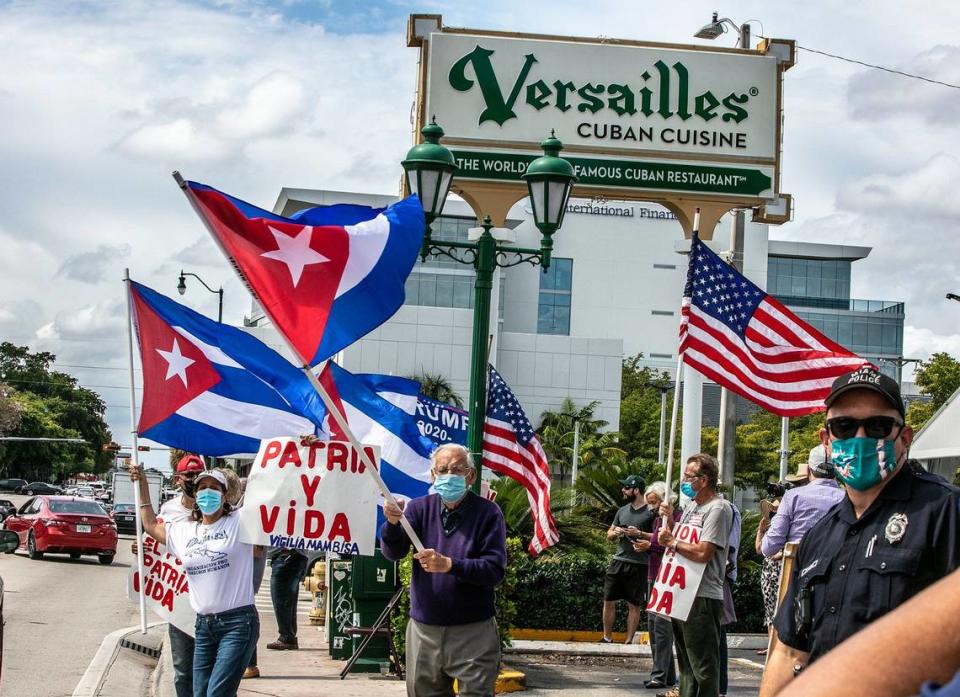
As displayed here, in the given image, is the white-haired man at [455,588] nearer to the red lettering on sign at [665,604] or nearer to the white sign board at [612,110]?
the red lettering on sign at [665,604]

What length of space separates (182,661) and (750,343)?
4663 millimetres

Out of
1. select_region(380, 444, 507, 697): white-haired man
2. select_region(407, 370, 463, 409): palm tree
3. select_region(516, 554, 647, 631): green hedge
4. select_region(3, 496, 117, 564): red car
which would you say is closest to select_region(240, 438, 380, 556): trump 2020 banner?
select_region(380, 444, 507, 697): white-haired man

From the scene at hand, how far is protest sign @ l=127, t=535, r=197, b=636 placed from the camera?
8148 millimetres


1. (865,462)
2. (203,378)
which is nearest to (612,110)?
(203,378)

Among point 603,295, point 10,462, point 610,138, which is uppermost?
point 603,295

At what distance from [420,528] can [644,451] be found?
74.6 meters

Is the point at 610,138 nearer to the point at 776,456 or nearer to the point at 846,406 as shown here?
the point at 846,406

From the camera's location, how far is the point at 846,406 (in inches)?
169

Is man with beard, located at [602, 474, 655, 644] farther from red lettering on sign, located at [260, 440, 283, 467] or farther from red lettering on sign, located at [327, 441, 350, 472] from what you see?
red lettering on sign, located at [260, 440, 283, 467]

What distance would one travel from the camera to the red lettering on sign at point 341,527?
7949 millimetres

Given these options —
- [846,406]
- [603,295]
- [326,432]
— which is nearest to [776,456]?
[603,295]

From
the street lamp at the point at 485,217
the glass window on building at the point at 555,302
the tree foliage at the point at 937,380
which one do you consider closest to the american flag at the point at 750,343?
the street lamp at the point at 485,217

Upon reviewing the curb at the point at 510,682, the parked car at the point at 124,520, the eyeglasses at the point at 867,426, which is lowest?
the parked car at the point at 124,520

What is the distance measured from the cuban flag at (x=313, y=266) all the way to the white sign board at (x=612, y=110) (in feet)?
29.3
